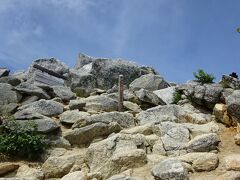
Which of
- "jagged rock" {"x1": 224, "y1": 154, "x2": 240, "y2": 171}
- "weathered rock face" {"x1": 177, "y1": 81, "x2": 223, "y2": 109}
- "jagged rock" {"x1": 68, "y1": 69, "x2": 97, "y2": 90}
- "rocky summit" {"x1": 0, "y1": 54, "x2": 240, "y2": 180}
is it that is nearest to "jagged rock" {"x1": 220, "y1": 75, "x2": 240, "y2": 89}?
"rocky summit" {"x1": 0, "y1": 54, "x2": 240, "y2": 180}

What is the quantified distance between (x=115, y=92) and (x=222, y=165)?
13.4 metres

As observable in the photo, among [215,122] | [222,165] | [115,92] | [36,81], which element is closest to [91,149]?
[222,165]

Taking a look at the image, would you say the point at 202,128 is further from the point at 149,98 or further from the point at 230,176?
the point at 149,98

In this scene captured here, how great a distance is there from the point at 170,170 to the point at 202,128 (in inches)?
213

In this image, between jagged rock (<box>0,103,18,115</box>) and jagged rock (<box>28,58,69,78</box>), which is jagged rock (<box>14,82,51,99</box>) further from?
jagged rock (<box>28,58,69,78</box>)

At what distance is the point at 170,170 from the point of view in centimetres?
1354

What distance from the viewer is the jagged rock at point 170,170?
44.1 ft

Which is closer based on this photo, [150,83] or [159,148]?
[159,148]

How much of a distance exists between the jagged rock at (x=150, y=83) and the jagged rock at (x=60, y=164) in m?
13.2

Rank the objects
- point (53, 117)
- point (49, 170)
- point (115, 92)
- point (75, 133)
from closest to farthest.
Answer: point (49, 170)
point (75, 133)
point (53, 117)
point (115, 92)

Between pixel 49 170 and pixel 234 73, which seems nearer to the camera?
pixel 49 170

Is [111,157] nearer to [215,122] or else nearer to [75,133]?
[75,133]

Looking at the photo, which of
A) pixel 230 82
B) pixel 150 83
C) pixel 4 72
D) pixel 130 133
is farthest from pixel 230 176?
pixel 4 72

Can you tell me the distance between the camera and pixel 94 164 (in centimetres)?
1568
